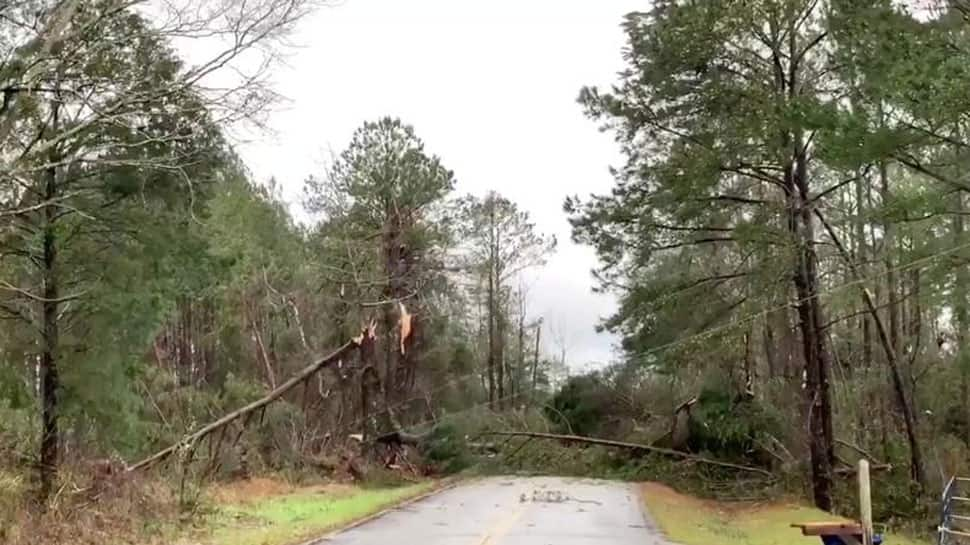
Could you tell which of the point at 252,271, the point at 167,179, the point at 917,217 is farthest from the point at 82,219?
the point at 252,271

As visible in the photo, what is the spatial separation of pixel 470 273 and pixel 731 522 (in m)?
23.0

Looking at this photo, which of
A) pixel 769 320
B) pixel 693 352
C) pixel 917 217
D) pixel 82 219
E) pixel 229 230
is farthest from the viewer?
pixel 229 230

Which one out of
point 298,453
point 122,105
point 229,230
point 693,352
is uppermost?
point 229,230

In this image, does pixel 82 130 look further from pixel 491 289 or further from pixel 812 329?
pixel 491 289

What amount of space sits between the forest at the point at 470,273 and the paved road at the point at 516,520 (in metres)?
3.74

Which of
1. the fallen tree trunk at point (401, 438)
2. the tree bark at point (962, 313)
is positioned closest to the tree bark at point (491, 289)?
the fallen tree trunk at point (401, 438)

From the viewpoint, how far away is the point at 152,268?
19.9 metres

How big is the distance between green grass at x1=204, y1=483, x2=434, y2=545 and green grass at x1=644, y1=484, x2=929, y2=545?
6509 millimetres


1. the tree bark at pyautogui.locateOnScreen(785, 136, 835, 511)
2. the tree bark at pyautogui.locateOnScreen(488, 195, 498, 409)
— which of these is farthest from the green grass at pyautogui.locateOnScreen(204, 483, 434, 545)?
the tree bark at pyautogui.locateOnScreen(488, 195, 498, 409)

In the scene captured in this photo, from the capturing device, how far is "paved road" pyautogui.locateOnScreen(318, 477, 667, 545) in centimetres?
1567

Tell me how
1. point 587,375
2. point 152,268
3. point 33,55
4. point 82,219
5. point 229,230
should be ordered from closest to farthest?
point 33,55
point 82,219
point 152,268
point 229,230
point 587,375

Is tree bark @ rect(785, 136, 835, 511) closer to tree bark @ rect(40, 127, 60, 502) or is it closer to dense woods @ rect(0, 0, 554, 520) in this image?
dense woods @ rect(0, 0, 554, 520)

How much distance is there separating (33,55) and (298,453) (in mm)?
21736

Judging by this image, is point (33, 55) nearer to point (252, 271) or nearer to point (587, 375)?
point (252, 271)
